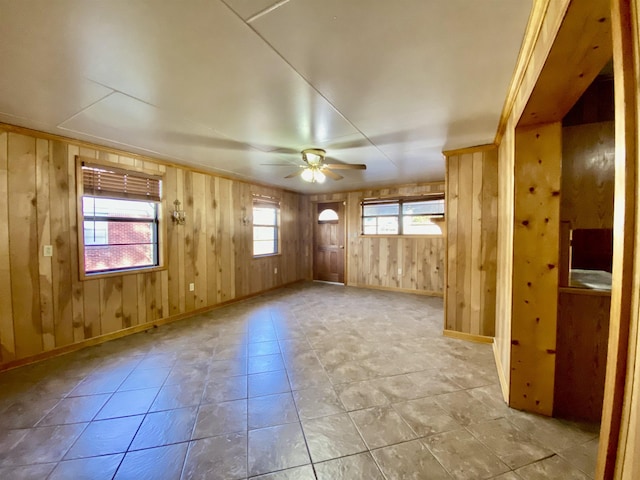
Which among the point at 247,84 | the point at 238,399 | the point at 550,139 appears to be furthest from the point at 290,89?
the point at 238,399

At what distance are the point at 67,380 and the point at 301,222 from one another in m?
4.94

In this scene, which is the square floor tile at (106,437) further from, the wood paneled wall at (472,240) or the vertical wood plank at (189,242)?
the wood paneled wall at (472,240)

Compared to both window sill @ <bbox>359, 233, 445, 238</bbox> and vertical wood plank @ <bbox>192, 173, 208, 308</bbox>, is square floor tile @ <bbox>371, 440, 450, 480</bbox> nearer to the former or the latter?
vertical wood plank @ <bbox>192, 173, 208, 308</bbox>

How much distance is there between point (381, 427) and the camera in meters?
1.70

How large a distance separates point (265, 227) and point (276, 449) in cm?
441

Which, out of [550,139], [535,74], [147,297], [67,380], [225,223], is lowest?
[67,380]

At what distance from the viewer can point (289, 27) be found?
48.7 inches

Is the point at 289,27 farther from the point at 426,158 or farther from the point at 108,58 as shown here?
the point at 426,158

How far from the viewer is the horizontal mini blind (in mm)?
2971

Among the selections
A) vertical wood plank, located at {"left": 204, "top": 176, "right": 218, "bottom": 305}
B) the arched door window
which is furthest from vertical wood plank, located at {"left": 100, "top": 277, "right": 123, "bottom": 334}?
the arched door window

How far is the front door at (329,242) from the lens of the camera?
20.9 feet

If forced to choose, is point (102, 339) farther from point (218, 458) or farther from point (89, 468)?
point (218, 458)

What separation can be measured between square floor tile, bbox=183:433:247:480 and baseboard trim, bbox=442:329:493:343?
255cm

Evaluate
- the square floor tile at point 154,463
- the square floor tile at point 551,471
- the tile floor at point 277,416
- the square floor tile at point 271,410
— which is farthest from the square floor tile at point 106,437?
the square floor tile at point 551,471
